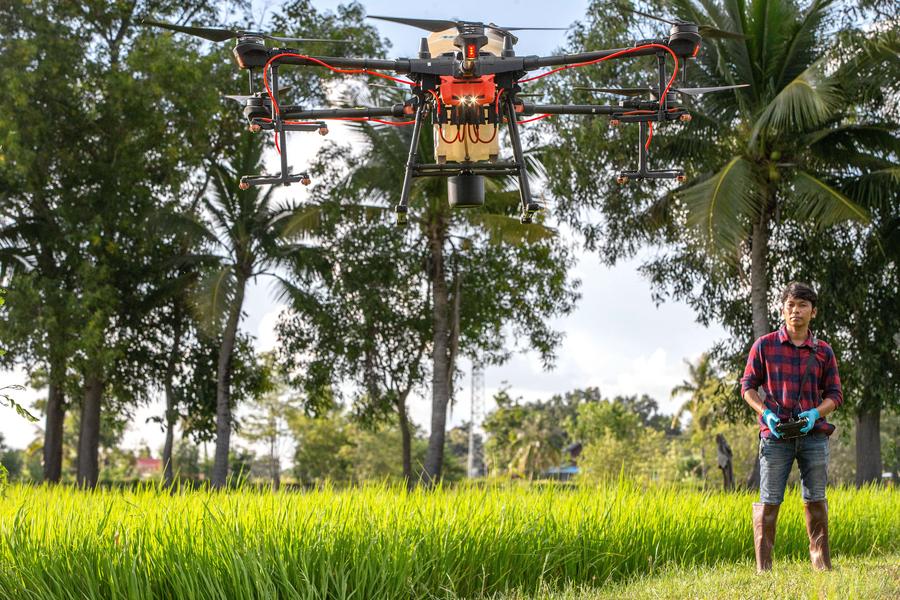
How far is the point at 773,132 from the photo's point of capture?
14.5 metres

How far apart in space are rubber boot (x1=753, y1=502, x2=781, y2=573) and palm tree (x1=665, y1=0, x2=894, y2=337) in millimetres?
8575

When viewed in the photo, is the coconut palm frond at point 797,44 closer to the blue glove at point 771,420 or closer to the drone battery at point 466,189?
the drone battery at point 466,189

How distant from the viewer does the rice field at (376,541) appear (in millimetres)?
4820

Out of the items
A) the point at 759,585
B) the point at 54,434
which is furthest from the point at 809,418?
the point at 54,434

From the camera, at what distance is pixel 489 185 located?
1755 centimetres

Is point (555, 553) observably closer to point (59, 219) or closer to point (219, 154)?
point (59, 219)

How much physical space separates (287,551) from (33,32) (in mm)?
17277

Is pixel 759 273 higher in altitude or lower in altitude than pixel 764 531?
higher

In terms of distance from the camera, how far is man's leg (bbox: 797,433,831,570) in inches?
224

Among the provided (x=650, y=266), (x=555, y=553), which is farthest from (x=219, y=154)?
(x=555, y=553)

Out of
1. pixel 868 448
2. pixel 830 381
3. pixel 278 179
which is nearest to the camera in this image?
pixel 830 381

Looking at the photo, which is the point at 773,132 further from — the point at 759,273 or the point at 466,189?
the point at 466,189

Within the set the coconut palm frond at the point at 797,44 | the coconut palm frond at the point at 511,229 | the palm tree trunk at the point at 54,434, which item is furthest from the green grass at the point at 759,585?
the palm tree trunk at the point at 54,434

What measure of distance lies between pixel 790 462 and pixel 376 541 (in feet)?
8.29
